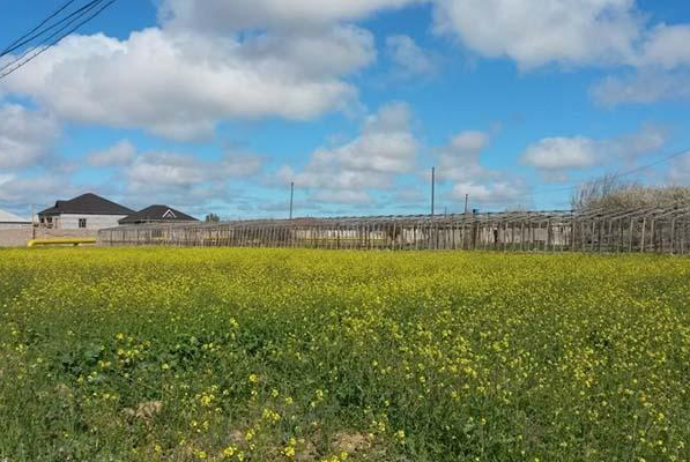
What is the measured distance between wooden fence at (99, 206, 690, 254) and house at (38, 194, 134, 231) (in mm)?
31719

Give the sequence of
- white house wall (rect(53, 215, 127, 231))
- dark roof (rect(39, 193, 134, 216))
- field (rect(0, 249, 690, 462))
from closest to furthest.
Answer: field (rect(0, 249, 690, 462)) < white house wall (rect(53, 215, 127, 231)) < dark roof (rect(39, 193, 134, 216))

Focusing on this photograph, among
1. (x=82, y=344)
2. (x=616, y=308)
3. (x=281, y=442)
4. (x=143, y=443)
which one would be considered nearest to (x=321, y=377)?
(x=281, y=442)

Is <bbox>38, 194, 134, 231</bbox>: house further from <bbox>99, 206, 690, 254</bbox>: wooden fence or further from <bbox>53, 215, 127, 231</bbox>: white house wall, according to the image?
<bbox>99, 206, 690, 254</bbox>: wooden fence

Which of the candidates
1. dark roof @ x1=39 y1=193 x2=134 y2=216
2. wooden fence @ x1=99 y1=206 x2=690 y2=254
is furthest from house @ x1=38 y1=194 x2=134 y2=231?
wooden fence @ x1=99 y1=206 x2=690 y2=254

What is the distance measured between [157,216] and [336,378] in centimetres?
7800

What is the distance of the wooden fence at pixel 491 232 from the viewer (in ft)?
97.8

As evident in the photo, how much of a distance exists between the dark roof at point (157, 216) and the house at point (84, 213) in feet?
5.91

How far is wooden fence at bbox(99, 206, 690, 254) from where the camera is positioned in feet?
97.8

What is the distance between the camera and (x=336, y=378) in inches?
223

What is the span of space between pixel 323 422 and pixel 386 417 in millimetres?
487

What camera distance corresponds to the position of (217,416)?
468 centimetres

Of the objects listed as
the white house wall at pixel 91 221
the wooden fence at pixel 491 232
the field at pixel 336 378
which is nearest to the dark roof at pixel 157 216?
the white house wall at pixel 91 221

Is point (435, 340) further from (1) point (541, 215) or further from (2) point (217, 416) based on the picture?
(1) point (541, 215)

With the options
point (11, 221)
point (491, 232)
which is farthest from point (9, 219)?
point (491, 232)
